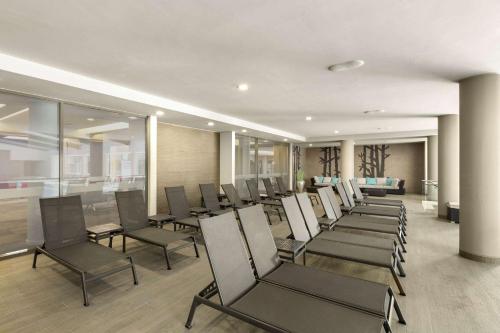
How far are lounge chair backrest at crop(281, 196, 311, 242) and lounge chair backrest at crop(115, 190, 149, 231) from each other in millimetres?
2522

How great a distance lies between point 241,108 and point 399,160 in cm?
1118

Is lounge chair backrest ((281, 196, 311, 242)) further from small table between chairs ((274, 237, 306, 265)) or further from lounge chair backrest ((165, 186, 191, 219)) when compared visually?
lounge chair backrest ((165, 186, 191, 219))

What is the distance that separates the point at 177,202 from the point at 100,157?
183cm

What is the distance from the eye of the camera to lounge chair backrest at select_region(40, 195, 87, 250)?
3.36m

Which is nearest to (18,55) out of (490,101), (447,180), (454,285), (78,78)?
(78,78)

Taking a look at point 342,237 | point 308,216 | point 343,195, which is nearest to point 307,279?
point 342,237

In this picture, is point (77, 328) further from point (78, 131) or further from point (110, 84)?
point (78, 131)

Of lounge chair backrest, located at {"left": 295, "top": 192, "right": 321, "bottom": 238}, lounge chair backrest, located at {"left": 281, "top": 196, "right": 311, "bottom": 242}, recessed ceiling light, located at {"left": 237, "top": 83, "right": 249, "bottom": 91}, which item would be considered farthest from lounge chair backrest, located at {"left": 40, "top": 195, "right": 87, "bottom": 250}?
lounge chair backrest, located at {"left": 295, "top": 192, "right": 321, "bottom": 238}

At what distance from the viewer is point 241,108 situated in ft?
19.5

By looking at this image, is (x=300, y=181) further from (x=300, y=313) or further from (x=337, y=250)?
(x=300, y=313)

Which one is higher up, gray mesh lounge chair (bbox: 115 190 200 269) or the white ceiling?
the white ceiling

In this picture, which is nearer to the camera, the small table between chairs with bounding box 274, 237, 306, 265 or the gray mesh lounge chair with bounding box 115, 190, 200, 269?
the small table between chairs with bounding box 274, 237, 306, 265

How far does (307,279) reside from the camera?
2.37m

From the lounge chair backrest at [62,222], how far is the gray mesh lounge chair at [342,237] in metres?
3.27
